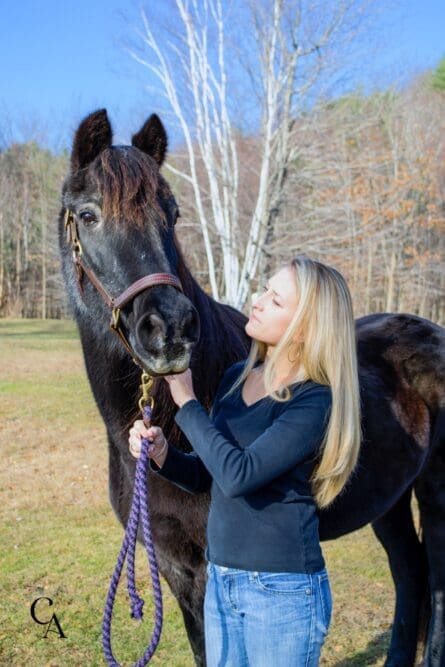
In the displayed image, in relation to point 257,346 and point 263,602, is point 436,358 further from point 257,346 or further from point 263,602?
point 263,602

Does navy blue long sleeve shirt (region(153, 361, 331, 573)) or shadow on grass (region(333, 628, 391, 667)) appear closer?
navy blue long sleeve shirt (region(153, 361, 331, 573))

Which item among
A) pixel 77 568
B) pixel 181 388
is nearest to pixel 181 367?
pixel 181 388

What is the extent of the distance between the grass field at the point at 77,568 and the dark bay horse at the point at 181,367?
1053 millimetres

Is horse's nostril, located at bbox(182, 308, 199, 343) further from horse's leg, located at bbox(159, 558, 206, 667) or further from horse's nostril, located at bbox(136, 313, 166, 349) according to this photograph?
horse's leg, located at bbox(159, 558, 206, 667)

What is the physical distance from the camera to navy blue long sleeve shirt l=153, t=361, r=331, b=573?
1759 millimetres

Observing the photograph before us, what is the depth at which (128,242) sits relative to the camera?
2244 millimetres

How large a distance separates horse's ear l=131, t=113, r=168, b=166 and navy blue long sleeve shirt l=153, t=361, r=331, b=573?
4.28ft

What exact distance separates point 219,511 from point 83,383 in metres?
12.6

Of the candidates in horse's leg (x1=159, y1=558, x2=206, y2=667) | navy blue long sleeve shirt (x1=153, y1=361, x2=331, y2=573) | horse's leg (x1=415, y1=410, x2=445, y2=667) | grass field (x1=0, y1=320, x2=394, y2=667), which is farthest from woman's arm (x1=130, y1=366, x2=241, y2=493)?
grass field (x1=0, y1=320, x2=394, y2=667)

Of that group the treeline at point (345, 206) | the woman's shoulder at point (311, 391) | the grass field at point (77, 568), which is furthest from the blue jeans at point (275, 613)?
the grass field at point (77, 568)

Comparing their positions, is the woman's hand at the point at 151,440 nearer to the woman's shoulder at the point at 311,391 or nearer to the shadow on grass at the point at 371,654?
the woman's shoulder at the point at 311,391

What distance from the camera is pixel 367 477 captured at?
2.98m

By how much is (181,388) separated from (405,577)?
2.45 meters

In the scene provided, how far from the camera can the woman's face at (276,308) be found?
1942 millimetres
